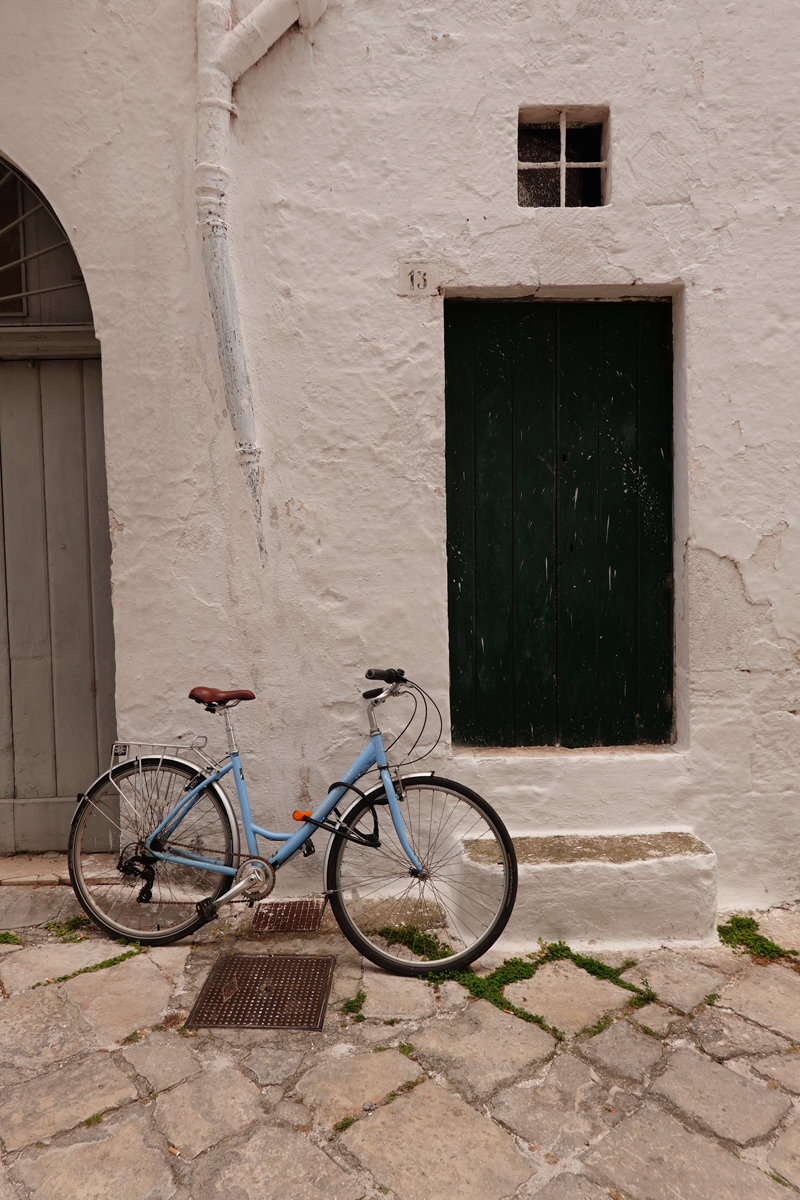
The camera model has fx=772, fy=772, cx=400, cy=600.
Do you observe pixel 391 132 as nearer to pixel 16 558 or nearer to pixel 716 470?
pixel 716 470

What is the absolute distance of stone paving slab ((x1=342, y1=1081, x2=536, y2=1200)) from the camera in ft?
6.68

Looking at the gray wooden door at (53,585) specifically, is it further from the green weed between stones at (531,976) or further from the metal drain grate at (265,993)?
the green weed between stones at (531,976)

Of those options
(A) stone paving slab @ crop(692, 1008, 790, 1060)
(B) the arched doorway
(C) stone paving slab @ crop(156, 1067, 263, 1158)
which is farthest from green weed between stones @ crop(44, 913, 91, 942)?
(A) stone paving slab @ crop(692, 1008, 790, 1060)

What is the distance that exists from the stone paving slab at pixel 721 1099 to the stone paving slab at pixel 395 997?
0.83 metres

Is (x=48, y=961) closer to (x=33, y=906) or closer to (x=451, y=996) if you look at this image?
(x=33, y=906)

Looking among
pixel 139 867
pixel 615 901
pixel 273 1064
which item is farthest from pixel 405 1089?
pixel 139 867

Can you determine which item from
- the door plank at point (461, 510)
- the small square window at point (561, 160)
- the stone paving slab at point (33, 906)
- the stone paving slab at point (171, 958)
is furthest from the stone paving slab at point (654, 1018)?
the small square window at point (561, 160)

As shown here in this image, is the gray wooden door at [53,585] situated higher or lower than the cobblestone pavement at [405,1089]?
higher

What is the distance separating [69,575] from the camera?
156 inches

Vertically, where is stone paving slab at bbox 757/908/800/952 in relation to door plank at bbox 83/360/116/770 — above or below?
below

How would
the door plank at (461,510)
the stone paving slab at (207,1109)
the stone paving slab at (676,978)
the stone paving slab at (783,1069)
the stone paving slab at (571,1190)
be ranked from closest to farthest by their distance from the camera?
the stone paving slab at (571,1190)
the stone paving slab at (207,1109)
the stone paving slab at (783,1069)
the stone paving slab at (676,978)
the door plank at (461,510)

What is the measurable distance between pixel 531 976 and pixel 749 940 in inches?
40.1

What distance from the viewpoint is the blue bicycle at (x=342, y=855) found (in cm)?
310

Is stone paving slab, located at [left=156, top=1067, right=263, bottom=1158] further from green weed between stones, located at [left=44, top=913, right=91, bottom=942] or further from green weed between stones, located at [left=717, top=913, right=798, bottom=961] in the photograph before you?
green weed between stones, located at [left=717, top=913, right=798, bottom=961]
